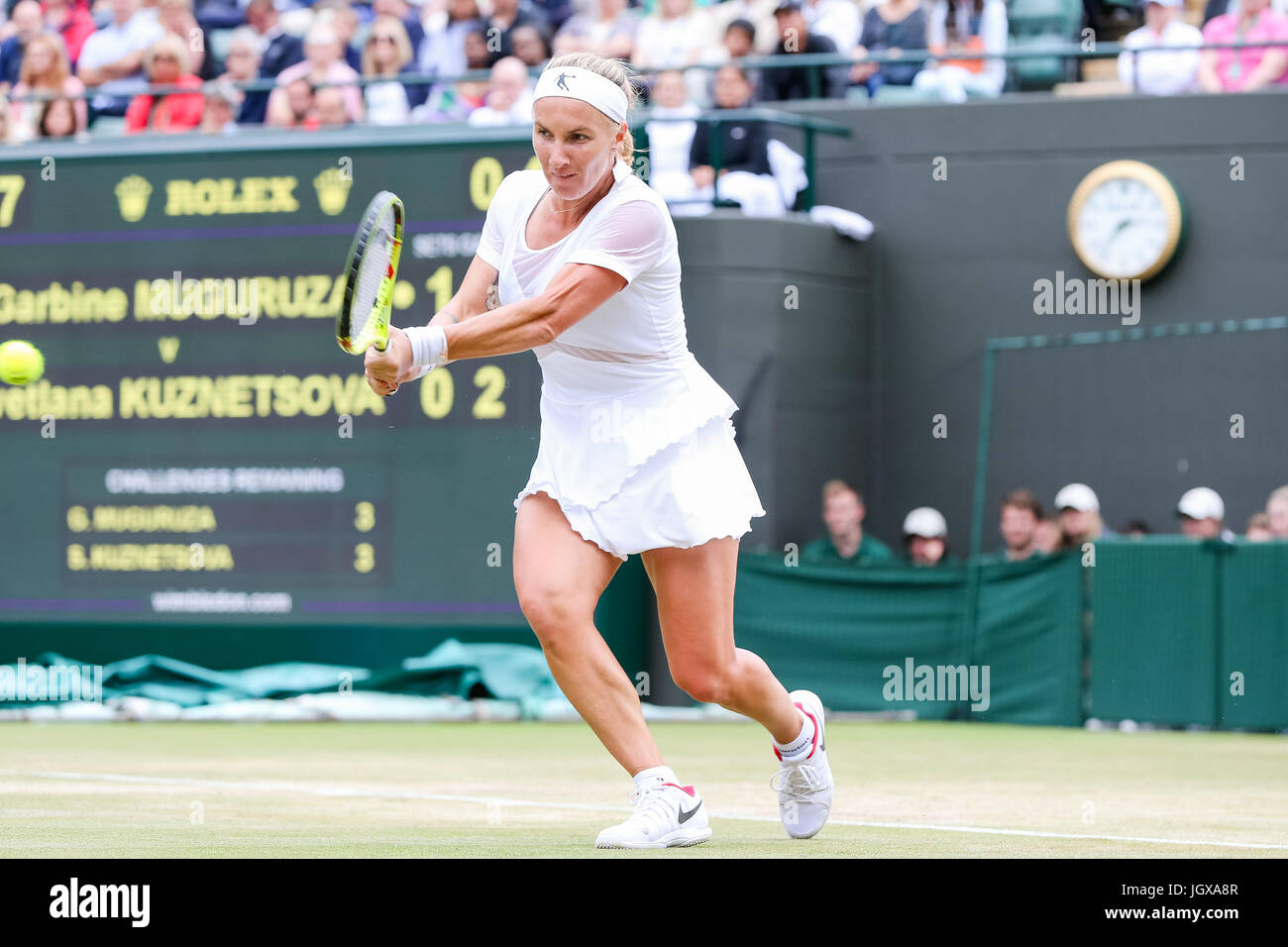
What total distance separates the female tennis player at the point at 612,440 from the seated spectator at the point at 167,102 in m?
9.27

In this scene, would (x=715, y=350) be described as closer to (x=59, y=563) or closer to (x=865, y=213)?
(x=865, y=213)

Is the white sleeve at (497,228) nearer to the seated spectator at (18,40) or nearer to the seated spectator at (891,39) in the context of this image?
the seated spectator at (891,39)

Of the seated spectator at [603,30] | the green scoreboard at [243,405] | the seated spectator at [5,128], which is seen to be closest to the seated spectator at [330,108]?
the green scoreboard at [243,405]

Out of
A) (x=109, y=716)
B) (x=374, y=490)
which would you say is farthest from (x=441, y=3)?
(x=109, y=716)

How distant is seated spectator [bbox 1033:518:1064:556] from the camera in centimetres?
1302

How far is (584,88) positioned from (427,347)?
833 mm

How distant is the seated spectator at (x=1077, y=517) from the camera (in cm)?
1292

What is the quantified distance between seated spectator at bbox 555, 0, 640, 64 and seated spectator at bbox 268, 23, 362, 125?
1.42 m

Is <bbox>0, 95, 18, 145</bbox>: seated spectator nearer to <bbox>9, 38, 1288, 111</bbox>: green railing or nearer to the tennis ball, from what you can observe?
<bbox>9, 38, 1288, 111</bbox>: green railing

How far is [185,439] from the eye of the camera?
13.4 metres

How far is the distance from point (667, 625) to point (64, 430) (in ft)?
27.5

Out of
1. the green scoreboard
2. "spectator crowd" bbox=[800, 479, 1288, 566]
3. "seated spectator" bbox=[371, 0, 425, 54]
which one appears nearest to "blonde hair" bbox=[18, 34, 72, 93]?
the green scoreboard

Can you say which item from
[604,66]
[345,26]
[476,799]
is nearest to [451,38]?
[345,26]

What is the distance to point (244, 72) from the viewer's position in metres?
15.6
